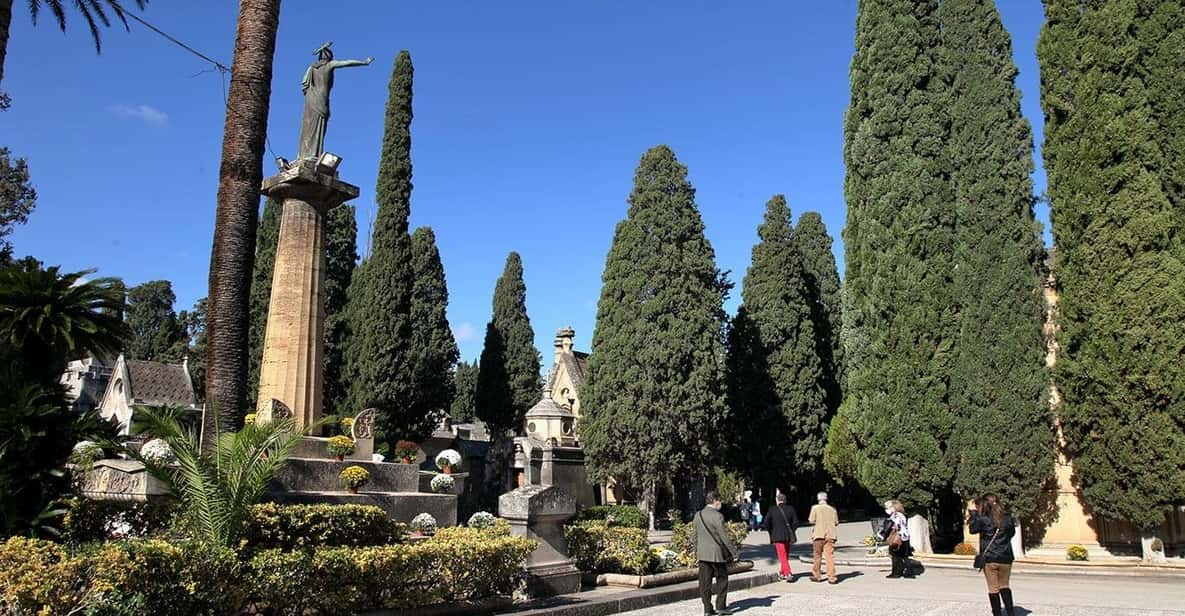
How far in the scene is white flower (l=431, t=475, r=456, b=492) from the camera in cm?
1592

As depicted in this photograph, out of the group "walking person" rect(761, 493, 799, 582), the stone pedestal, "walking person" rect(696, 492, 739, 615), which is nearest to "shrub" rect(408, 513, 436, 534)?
the stone pedestal

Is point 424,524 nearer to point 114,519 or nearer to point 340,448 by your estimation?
point 340,448

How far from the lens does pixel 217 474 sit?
7402mm

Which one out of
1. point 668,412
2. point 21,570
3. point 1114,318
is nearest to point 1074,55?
point 1114,318

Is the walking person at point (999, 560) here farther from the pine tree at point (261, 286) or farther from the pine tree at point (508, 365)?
the pine tree at point (508, 365)

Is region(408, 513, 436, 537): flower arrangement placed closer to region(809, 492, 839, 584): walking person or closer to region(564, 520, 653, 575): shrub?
region(564, 520, 653, 575): shrub

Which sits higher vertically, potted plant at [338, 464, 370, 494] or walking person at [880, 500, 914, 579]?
potted plant at [338, 464, 370, 494]

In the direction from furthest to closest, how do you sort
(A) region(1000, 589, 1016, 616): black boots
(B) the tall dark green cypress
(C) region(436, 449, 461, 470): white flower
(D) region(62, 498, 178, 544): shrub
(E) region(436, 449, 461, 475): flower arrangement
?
1. (B) the tall dark green cypress
2. (C) region(436, 449, 461, 470): white flower
3. (E) region(436, 449, 461, 475): flower arrangement
4. (A) region(1000, 589, 1016, 616): black boots
5. (D) region(62, 498, 178, 544): shrub

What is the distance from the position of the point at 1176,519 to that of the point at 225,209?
59.7 feet

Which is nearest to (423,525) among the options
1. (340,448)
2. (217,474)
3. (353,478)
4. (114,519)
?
(353,478)

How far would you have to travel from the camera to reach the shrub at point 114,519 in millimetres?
7926

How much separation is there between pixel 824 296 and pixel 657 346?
40.6ft

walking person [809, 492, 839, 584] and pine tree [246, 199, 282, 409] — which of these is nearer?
walking person [809, 492, 839, 584]

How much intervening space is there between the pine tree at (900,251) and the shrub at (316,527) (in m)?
11.7
